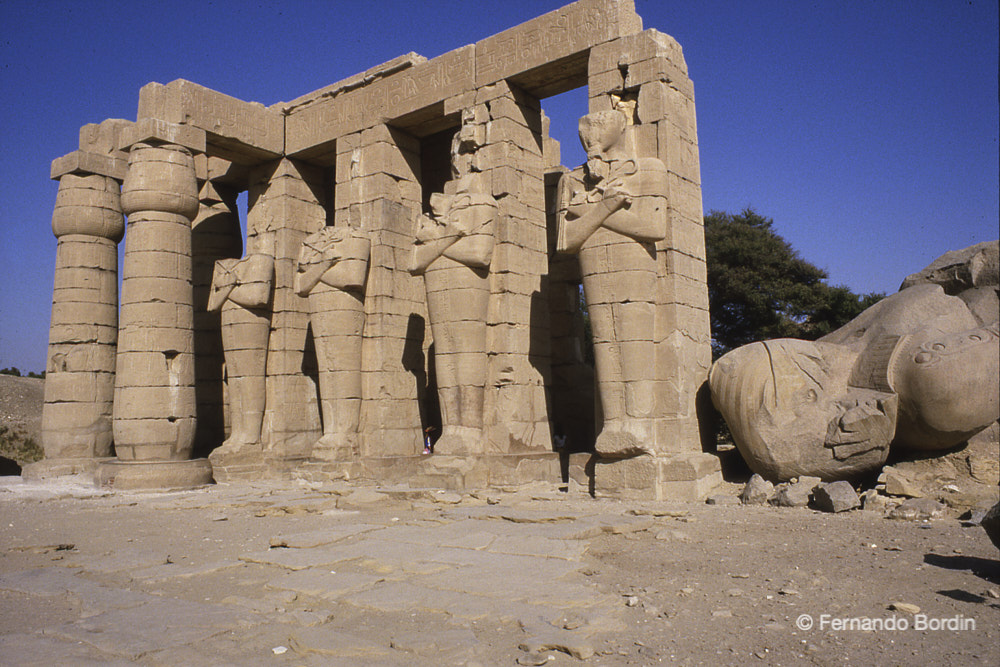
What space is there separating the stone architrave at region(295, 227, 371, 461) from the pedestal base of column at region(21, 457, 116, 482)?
3.44 meters

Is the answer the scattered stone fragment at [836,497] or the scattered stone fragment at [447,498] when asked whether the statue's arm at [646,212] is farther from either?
the scattered stone fragment at [447,498]

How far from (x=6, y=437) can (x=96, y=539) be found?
13410 mm

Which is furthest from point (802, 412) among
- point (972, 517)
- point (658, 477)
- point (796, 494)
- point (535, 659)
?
point (535, 659)

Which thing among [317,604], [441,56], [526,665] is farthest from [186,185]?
[526,665]

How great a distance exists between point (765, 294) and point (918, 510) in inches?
547

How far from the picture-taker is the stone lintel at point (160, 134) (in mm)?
10836

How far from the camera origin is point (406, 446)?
37.5ft

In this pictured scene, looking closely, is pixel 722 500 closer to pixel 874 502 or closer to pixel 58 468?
pixel 874 502

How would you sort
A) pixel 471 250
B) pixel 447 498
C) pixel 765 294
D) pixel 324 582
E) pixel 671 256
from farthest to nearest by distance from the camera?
1. pixel 765 294
2. pixel 471 250
3. pixel 671 256
4. pixel 447 498
5. pixel 324 582

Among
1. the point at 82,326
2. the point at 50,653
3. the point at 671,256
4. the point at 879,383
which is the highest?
the point at 671,256

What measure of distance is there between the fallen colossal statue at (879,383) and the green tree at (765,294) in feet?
38.1

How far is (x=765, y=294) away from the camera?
19.1m

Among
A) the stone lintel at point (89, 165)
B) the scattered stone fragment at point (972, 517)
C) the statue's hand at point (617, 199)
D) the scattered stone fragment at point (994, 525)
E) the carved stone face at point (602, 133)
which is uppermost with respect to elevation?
the stone lintel at point (89, 165)

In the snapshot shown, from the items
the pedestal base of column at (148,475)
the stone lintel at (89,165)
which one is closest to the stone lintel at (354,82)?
the stone lintel at (89,165)
